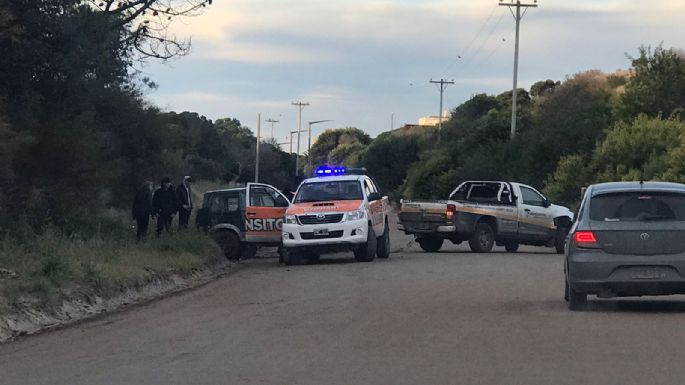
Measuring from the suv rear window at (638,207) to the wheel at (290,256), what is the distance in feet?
37.0

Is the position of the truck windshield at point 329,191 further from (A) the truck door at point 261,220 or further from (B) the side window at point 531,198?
(B) the side window at point 531,198

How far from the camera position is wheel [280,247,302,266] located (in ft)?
80.8

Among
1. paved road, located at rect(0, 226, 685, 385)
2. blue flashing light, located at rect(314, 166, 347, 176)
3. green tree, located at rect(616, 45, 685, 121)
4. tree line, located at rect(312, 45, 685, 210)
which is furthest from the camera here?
green tree, located at rect(616, 45, 685, 121)

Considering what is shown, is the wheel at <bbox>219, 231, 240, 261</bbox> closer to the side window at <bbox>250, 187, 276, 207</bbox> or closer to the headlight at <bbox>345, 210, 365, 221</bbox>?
the side window at <bbox>250, 187, 276, 207</bbox>

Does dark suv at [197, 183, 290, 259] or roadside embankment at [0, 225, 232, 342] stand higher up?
dark suv at [197, 183, 290, 259]

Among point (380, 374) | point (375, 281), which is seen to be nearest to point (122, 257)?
point (375, 281)

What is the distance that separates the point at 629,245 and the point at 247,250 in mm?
14621

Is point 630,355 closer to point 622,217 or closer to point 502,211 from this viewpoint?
point 622,217

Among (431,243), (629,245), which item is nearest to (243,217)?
(431,243)

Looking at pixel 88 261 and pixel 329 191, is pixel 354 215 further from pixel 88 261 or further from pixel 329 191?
pixel 88 261

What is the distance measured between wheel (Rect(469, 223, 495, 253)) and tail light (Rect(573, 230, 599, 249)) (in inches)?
581

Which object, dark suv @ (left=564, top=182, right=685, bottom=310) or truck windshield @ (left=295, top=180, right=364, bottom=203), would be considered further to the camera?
truck windshield @ (left=295, top=180, right=364, bottom=203)

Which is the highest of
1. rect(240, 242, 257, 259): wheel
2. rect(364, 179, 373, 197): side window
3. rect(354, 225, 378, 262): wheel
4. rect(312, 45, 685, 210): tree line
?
rect(312, 45, 685, 210): tree line

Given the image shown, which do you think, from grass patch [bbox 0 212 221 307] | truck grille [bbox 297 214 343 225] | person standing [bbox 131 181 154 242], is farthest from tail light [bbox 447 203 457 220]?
person standing [bbox 131 181 154 242]
